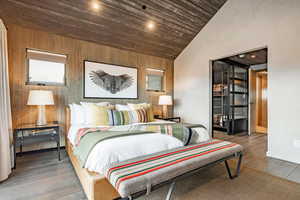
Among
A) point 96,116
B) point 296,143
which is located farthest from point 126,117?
point 296,143

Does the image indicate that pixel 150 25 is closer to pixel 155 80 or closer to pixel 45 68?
pixel 155 80

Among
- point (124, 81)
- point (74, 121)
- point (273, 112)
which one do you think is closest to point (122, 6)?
point (124, 81)

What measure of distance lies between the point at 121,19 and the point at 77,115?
2.20 meters

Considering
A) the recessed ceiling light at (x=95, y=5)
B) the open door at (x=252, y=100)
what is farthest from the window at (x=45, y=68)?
the open door at (x=252, y=100)

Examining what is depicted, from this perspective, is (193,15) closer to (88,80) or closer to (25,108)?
(88,80)

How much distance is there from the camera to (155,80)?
4832 mm

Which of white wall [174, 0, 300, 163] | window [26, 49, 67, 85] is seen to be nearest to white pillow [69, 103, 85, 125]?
window [26, 49, 67, 85]

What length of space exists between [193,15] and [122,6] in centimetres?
177

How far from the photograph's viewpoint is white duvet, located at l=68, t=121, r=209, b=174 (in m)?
1.51

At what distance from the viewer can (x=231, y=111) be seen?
190 inches

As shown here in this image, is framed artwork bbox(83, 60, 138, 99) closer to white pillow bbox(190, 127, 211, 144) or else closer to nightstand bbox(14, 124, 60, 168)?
nightstand bbox(14, 124, 60, 168)

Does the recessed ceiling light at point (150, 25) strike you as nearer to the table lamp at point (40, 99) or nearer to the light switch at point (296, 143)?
the table lamp at point (40, 99)

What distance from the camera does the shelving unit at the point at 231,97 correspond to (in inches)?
190

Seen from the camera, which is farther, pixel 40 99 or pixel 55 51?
pixel 55 51
